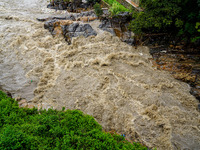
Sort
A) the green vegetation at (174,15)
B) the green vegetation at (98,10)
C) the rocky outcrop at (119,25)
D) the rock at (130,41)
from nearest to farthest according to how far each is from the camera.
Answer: the green vegetation at (174,15)
the rock at (130,41)
the rocky outcrop at (119,25)
the green vegetation at (98,10)

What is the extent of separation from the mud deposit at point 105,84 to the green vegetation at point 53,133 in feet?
7.00

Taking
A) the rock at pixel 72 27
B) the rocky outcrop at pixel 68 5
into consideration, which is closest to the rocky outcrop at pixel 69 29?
the rock at pixel 72 27

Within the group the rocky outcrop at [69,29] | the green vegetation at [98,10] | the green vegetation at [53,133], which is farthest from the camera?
the green vegetation at [98,10]

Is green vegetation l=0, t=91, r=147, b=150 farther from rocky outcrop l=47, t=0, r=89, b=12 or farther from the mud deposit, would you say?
rocky outcrop l=47, t=0, r=89, b=12

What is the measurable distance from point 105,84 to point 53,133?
466 cm

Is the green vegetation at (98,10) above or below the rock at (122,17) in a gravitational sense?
above

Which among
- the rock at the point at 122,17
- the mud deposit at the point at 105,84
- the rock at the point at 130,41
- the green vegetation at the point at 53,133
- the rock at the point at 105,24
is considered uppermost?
the rock at the point at 122,17

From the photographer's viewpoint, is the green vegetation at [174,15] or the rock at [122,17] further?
the rock at [122,17]

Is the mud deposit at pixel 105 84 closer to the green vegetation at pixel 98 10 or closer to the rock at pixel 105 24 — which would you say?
the rock at pixel 105 24

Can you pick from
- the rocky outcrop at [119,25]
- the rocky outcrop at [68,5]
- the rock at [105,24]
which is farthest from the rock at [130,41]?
the rocky outcrop at [68,5]

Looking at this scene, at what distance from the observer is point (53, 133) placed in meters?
4.10

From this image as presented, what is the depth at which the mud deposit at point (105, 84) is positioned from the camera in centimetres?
632

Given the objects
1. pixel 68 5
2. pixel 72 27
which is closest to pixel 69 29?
pixel 72 27

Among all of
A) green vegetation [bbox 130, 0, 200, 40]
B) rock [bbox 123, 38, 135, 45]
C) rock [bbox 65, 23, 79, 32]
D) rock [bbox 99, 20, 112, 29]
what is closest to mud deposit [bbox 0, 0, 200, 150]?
rock [bbox 123, 38, 135, 45]
